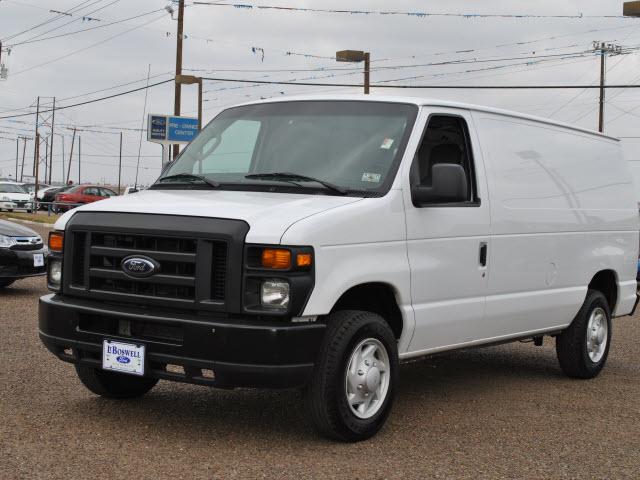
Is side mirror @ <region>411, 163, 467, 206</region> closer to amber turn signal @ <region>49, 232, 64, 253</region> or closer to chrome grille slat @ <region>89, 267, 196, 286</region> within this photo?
chrome grille slat @ <region>89, 267, 196, 286</region>

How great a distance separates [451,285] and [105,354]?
2.31 metres

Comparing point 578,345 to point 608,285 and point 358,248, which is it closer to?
point 608,285

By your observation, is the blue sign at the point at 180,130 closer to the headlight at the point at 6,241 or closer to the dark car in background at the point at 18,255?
the dark car in background at the point at 18,255

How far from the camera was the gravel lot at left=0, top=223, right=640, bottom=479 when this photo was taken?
5094 mm

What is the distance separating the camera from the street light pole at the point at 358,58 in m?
30.8

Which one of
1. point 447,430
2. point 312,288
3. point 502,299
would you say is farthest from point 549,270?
point 312,288

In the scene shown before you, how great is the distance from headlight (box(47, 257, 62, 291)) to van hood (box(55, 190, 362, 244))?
A: 0.22 meters

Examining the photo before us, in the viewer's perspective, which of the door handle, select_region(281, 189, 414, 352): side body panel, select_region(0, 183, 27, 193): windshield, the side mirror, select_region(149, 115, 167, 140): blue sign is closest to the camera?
select_region(281, 189, 414, 352): side body panel

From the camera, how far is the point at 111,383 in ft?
21.1

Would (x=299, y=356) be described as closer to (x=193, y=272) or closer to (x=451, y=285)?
(x=193, y=272)

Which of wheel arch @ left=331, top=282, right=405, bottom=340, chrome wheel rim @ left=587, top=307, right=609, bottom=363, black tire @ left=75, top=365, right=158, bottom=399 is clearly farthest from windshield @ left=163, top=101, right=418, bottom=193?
chrome wheel rim @ left=587, top=307, right=609, bottom=363

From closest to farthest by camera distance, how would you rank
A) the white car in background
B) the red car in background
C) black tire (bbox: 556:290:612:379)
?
black tire (bbox: 556:290:612:379), the white car in background, the red car in background

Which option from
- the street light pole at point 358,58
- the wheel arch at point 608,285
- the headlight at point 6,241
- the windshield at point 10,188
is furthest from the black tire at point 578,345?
the windshield at point 10,188

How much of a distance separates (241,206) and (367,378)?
4.15 feet
